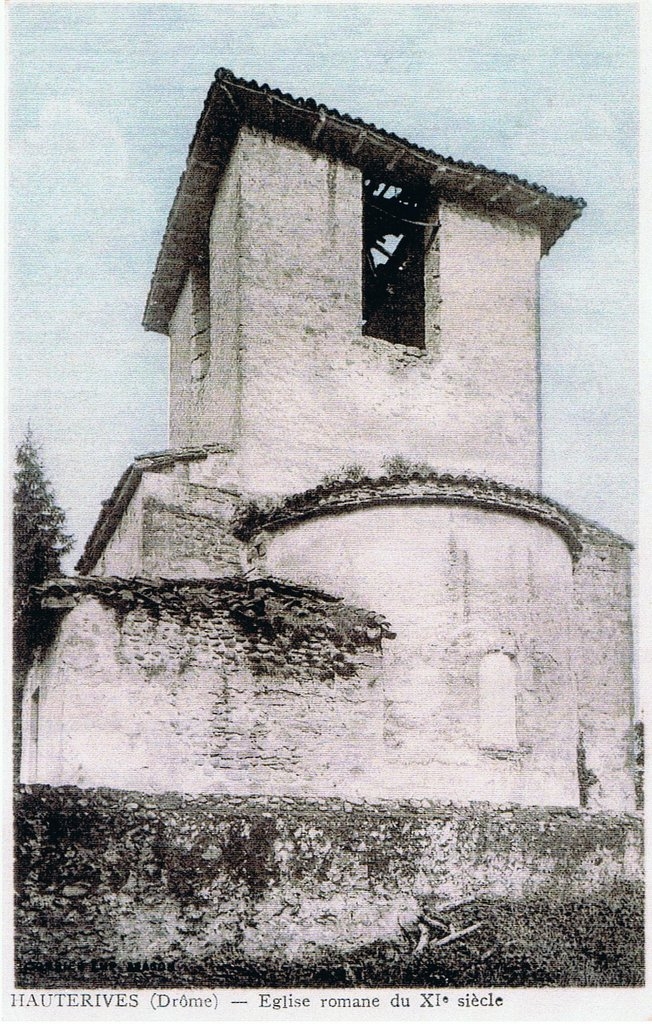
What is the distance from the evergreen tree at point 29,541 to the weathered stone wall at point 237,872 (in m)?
1.29

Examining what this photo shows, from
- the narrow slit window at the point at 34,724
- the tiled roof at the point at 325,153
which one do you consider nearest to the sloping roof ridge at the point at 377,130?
the tiled roof at the point at 325,153

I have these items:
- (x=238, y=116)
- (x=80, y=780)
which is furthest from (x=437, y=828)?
(x=238, y=116)

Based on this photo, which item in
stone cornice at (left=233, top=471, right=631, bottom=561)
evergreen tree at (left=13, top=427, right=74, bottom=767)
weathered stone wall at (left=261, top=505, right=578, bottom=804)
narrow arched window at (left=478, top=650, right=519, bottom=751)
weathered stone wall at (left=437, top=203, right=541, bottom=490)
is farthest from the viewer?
weathered stone wall at (left=437, top=203, right=541, bottom=490)

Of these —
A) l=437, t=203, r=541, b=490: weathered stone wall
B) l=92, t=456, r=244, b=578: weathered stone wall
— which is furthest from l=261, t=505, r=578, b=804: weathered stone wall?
l=437, t=203, r=541, b=490: weathered stone wall

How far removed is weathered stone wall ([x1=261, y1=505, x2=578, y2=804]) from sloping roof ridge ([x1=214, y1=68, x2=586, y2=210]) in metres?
4.75

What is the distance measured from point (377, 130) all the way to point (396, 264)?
2.82 meters

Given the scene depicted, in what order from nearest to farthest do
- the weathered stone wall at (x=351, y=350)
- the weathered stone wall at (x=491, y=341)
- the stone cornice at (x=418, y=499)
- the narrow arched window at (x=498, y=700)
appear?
the narrow arched window at (x=498, y=700) → the stone cornice at (x=418, y=499) → the weathered stone wall at (x=351, y=350) → the weathered stone wall at (x=491, y=341)

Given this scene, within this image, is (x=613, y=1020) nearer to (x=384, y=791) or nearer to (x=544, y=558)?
(x=384, y=791)

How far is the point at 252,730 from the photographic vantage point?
10.1 meters

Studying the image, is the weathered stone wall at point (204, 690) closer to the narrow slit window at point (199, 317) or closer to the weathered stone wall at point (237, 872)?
the weathered stone wall at point (237, 872)

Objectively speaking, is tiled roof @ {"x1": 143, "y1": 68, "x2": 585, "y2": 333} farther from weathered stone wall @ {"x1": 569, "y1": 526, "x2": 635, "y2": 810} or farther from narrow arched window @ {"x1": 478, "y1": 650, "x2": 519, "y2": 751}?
narrow arched window @ {"x1": 478, "y1": 650, "x2": 519, "y2": 751}

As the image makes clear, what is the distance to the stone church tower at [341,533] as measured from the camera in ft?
33.0

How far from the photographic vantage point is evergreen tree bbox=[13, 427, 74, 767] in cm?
970

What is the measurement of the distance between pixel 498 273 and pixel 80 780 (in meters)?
8.33
